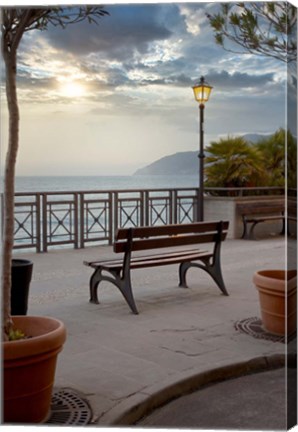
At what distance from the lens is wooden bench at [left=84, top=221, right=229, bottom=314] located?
4164 millimetres

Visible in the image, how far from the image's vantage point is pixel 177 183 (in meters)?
8.35

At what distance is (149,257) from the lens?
4680 millimetres

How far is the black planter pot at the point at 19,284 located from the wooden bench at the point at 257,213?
5383mm

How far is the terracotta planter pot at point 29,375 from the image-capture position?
2.15 m

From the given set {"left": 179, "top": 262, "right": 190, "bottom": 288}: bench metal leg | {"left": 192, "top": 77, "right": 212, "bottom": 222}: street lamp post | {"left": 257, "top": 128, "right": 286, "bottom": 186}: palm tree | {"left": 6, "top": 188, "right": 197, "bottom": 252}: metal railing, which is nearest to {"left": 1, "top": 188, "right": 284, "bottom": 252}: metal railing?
{"left": 6, "top": 188, "right": 197, "bottom": 252}: metal railing

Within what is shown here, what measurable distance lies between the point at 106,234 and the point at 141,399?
5.53 m

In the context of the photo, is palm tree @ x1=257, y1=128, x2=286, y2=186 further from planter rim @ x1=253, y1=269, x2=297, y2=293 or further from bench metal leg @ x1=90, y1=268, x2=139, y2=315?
planter rim @ x1=253, y1=269, x2=297, y2=293

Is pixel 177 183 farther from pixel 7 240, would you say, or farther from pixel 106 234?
pixel 7 240

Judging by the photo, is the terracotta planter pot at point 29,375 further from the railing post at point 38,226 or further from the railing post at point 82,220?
the railing post at point 82,220

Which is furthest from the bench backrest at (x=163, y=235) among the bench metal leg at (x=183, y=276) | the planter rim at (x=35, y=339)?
the planter rim at (x=35, y=339)

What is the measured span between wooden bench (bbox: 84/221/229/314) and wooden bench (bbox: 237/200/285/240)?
3.72 meters

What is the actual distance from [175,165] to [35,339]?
528 centimetres

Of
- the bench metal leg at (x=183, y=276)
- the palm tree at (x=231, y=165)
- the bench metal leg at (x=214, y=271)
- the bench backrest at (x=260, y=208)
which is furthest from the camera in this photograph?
the palm tree at (x=231, y=165)

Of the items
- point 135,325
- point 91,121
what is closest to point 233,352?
point 135,325
